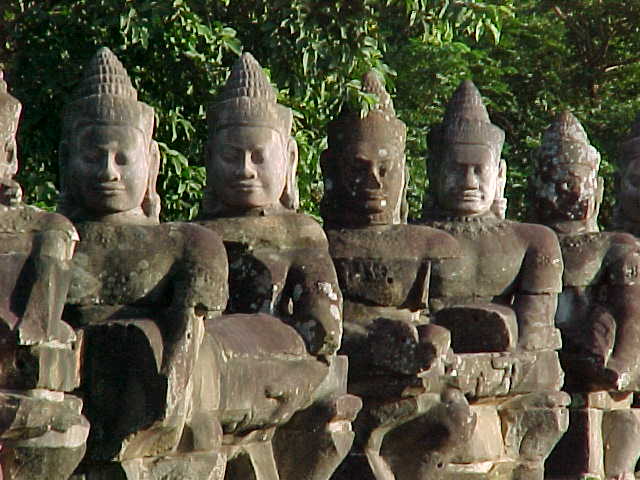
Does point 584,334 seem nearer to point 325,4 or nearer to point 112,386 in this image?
point 325,4

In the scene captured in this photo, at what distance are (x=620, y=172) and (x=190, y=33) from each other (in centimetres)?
343

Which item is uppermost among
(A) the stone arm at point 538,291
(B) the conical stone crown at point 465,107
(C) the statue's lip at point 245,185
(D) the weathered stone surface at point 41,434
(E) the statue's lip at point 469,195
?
(B) the conical stone crown at point 465,107

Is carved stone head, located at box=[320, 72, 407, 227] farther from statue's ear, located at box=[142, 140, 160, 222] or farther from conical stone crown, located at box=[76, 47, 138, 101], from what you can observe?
conical stone crown, located at box=[76, 47, 138, 101]

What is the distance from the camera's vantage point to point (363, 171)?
11.7 metres

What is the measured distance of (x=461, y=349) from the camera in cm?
1187

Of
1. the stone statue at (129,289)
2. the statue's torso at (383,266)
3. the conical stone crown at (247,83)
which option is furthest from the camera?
the statue's torso at (383,266)

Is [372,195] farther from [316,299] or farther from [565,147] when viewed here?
[565,147]

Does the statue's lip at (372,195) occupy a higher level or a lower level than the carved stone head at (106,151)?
lower

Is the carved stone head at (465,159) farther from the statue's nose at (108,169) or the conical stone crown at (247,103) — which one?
the statue's nose at (108,169)

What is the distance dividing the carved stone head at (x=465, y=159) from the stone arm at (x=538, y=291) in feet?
1.27

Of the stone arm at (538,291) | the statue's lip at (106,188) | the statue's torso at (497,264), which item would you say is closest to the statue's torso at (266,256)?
the statue's lip at (106,188)

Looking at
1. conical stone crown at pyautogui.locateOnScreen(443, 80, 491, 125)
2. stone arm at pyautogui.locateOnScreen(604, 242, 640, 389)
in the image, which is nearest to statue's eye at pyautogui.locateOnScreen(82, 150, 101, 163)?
conical stone crown at pyautogui.locateOnScreen(443, 80, 491, 125)

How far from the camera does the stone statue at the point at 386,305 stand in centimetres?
1102

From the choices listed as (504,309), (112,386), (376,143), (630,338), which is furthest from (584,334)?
(112,386)
